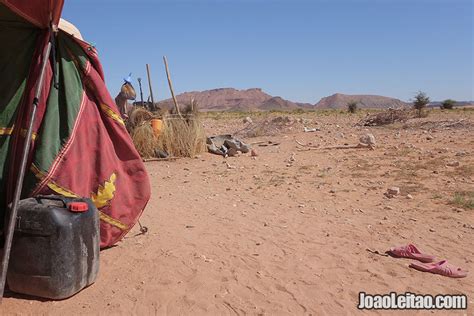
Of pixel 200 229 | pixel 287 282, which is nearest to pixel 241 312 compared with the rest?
pixel 287 282

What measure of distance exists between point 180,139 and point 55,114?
642 centimetres

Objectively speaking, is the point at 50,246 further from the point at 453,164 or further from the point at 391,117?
the point at 391,117

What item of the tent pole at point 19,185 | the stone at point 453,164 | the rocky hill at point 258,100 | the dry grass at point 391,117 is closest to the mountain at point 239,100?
the rocky hill at point 258,100

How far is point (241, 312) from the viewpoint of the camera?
2840mm

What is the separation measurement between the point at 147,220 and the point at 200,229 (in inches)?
24.9

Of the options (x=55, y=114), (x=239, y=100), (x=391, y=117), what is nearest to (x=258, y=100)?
(x=239, y=100)

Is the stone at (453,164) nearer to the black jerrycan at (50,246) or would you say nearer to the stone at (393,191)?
the stone at (393,191)

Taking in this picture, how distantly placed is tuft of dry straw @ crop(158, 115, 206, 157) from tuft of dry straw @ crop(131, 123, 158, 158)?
15 centimetres

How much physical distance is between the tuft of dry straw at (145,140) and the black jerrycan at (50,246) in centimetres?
672

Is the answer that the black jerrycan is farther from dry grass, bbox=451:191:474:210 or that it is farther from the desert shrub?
the desert shrub

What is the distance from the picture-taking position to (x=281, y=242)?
4.11 metres

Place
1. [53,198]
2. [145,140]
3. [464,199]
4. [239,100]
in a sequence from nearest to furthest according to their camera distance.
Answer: [53,198] < [464,199] < [145,140] < [239,100]

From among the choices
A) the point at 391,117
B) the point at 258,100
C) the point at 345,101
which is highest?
A: the point at 258,100

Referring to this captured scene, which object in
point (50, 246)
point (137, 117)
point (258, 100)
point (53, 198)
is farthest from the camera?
point (258, 100)
